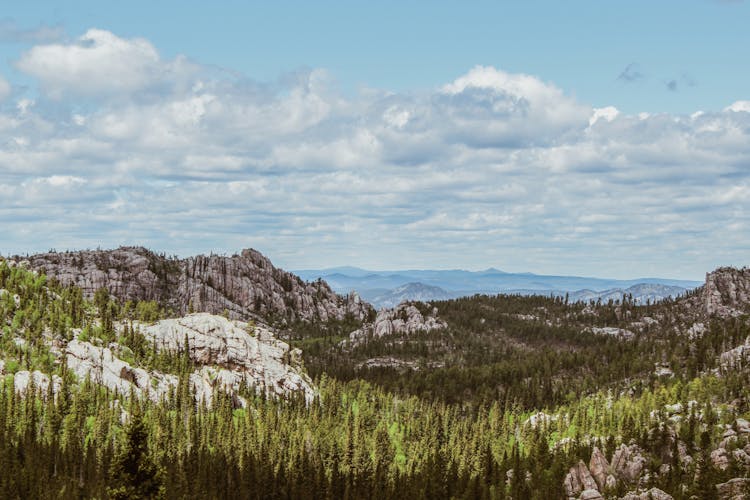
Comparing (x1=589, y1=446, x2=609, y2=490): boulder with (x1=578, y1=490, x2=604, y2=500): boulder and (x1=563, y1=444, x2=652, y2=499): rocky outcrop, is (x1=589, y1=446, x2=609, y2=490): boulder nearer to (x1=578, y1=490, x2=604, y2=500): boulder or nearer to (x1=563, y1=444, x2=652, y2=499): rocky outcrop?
(x1=563, y1=444, x2=652, y2=499): rocky outcrop

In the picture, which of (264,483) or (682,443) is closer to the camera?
(264,483)

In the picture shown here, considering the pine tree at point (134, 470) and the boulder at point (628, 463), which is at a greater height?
the pine tree at point (134, 470)

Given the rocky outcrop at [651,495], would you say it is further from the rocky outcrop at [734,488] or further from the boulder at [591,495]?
the rocky outcrop at [734,488]

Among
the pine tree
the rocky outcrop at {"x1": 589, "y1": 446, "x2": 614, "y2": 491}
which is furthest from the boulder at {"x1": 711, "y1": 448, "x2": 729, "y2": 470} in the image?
the pine tree

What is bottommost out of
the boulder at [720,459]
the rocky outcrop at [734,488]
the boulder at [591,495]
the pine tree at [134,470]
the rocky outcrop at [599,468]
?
the boulder at [591,495]

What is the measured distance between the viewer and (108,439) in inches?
7126

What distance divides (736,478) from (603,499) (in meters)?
30.8

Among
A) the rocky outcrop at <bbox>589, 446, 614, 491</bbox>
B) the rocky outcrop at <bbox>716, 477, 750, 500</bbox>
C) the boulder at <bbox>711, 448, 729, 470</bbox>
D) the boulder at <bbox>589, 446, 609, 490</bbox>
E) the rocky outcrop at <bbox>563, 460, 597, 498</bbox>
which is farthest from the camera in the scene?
the boulder at <bbox>589, 446, 609, 490</bbox>

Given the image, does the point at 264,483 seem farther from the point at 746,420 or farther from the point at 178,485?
the point at 746,420

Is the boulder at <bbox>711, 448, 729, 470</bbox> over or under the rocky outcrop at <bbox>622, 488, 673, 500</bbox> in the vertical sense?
over

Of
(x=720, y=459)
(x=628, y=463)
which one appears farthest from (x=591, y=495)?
(x=720, y=459)

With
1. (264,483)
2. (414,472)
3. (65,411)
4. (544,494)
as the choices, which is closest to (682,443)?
(544,494)

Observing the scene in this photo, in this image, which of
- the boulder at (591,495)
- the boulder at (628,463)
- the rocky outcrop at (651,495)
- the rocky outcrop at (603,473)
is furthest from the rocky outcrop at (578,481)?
the rocky outcrop at (651,495)

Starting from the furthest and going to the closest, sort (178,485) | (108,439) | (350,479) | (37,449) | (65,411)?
(65,411) → (108,439) → (350,479) → (37,449) → (178,485)
